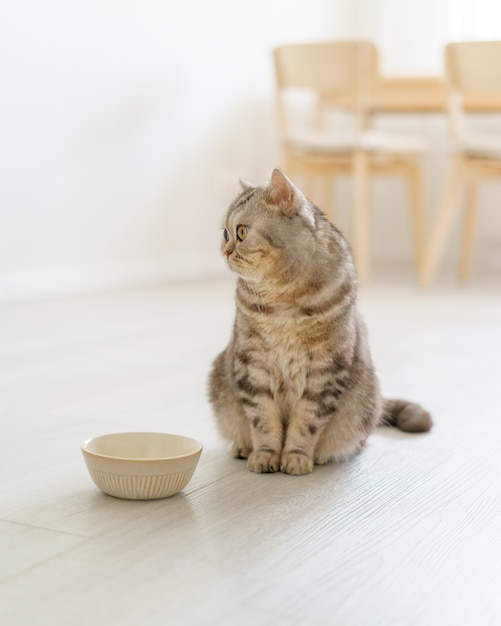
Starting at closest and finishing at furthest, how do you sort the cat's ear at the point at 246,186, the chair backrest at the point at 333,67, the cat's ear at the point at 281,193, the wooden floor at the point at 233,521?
the wooden floor at the point at 233,521 → the cat's ear at the point at 281,193 → the cat's ear at the point at 246,186 → the chair backrest at the point at 333,67

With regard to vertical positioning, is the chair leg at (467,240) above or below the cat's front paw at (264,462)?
below

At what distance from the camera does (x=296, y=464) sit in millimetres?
1497

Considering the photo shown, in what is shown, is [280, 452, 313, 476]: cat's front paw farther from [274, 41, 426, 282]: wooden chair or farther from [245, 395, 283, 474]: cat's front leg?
[274, 41, 426, 282]: wooden chair

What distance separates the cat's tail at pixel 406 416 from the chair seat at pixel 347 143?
2.64 metres

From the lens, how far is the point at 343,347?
4.94 feet

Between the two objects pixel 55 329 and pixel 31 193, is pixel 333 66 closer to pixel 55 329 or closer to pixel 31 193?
pixel 31 193

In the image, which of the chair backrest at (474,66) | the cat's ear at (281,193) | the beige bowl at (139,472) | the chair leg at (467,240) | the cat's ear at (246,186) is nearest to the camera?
the beige bowl at (139,472)

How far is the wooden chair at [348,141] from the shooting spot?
411 centimetres

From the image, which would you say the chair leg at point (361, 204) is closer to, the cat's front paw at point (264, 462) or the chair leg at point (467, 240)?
the chair leg at point (467, 240)

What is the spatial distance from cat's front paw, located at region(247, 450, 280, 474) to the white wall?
229 centimetres

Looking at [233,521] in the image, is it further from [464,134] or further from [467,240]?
[467,240]

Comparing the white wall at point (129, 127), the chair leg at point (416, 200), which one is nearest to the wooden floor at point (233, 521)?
the white wall at point (129, 127)

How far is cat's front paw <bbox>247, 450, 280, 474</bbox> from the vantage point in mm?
1510

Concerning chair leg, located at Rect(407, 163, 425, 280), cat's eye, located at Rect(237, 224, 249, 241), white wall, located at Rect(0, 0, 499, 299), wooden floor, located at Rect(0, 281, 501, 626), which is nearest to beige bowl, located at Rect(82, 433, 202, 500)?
wooden floor, located at Rect(0, 281, 501, 626)
